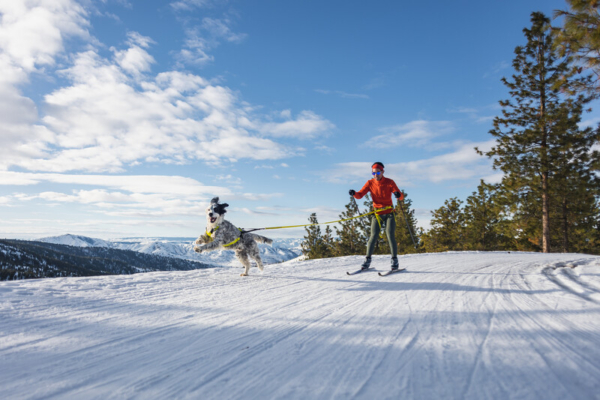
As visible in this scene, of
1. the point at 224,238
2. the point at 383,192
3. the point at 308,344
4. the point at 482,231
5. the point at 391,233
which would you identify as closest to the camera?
the point at 308,344

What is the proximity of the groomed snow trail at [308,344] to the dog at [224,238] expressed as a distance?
7.56ft

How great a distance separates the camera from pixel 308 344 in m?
2.18

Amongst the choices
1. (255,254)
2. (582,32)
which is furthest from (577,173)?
(255,254)

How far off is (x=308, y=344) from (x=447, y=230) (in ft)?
109

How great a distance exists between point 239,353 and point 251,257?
4.69 metres

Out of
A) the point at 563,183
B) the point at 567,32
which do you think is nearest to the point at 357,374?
the point at 567,32

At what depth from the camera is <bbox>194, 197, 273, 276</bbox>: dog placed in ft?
20.7

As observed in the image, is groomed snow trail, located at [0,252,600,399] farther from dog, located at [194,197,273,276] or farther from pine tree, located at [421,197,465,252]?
pine tree, located at [421,197,465,252]

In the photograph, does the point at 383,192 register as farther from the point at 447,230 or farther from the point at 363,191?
the point at 447,230

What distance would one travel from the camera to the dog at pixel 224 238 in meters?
6.31

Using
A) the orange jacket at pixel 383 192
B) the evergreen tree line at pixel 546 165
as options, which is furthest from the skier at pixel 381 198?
the evergreen tree line at pixel 546 165

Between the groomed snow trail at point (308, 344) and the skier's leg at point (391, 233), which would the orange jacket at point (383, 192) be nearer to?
the skier's leg at point (391, 233)

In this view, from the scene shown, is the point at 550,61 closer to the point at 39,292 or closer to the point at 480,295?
the point at 480,295

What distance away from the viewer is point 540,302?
10.2 feet
